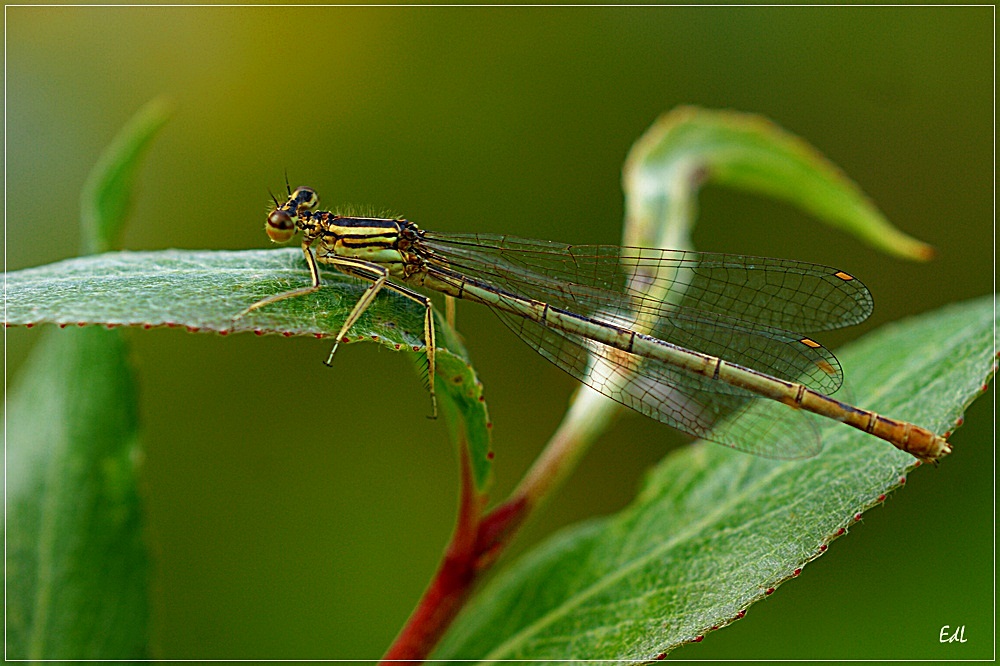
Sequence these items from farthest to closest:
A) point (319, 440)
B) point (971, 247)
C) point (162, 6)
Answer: point (162, 6) < point (971, 247) < point (319, 440)

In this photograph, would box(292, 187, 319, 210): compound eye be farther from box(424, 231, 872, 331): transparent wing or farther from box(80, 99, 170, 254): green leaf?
box(80, 99, 170, 254): green leaf

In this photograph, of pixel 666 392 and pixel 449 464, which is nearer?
pixel 666 392

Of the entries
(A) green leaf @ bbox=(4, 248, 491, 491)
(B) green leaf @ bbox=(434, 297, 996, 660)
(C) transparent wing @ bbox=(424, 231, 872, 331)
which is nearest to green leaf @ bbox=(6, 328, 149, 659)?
(A) green leaf @ bbox=(4, 248, 491, 491)

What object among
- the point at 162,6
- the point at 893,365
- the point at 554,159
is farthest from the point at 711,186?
the point at 162,6

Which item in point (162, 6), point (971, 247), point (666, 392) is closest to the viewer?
point (666, 392)

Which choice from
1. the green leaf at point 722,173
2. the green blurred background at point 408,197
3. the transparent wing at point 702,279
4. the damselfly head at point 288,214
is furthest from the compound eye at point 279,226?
the green blurred background at point 408,197

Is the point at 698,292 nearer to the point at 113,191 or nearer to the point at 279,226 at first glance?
the point at 279,226

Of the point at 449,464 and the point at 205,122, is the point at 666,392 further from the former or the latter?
the point at 205,122

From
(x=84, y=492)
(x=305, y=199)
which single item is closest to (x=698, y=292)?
(x=305, y=199)
